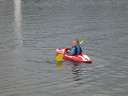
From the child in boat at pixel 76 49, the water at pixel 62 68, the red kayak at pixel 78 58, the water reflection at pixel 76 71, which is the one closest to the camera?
the water at pixel 62 68

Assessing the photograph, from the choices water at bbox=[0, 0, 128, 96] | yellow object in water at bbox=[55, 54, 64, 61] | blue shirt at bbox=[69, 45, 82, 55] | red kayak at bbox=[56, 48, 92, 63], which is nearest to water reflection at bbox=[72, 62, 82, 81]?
water at bbox=[0, 0, 128, 96]

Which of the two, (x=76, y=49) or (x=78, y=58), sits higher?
(x=76, y=49)

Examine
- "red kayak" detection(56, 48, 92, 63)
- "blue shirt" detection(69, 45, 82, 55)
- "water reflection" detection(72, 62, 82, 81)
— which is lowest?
"water reflection" detection(72, 62, 82, 81)

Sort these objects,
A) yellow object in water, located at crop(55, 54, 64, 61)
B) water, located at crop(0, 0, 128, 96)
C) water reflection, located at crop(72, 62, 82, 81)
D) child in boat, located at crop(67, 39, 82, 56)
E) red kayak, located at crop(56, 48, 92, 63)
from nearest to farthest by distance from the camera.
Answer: water, located at crop(0, 0, 128, 96) → water reflection, located at crop(72, 62, 82, 81) → red kayak, located at crop(56, 48, 92, 63) → child in boat, located at crop(67, 39, 82, 56) → yellow object in water, located at crop(55, 54, 64, 61)

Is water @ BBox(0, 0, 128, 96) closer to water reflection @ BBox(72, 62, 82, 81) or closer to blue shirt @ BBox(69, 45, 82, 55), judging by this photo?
water reflection @ BBox(72, 62, 82, 81)

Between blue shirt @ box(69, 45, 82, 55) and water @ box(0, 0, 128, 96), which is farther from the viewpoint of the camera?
blue shirt @ box(69, 45, 82, 55)

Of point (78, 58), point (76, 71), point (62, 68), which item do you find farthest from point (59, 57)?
Answer: point (76, 71)

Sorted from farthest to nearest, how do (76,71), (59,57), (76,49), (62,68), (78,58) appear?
(59,57) < (76,49) < (78,58) < (62,68) < (76,71)

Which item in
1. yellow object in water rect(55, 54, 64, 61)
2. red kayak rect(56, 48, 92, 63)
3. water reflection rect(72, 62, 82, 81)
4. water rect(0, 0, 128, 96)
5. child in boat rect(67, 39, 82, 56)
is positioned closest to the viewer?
water rect(0, 0, 128, 96)

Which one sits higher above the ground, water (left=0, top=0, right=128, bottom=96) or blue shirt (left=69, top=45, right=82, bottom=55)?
blue shirt (left=69, top=45, right=82, bottom=55)

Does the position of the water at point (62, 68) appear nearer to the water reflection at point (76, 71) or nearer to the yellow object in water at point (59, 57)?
the water reflection at point (76, 71)

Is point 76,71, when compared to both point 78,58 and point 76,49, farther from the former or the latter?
point 76,49

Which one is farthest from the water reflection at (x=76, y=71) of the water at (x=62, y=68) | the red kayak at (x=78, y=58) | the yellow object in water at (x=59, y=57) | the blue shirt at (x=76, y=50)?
the yellow object in water at (x=59, y=57)

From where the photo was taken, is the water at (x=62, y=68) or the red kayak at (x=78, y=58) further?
the red kayak at (x=78, y=58)
